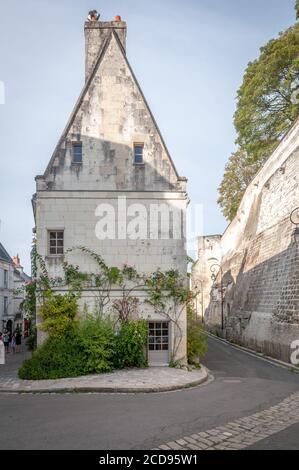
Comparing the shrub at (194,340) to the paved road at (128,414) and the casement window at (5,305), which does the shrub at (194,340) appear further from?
the casement window at (5,305)

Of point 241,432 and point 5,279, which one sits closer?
point 241,432

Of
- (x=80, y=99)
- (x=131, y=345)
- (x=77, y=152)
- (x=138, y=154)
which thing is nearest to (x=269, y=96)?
(x=138, y=154)

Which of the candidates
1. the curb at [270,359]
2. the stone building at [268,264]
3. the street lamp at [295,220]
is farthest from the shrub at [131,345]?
the street lamp at [295,220]

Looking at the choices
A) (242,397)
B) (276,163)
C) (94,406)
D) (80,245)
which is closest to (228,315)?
(276,163)

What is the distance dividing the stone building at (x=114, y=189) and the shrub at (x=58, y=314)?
573mm

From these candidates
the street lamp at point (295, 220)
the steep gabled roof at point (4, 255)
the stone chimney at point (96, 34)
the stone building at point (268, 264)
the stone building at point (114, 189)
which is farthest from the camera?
the steep gabled roof at point (4, 255)

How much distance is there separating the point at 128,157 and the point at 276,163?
1117 cm

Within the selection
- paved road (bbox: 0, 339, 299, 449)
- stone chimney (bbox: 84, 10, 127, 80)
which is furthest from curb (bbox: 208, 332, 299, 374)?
stone chimney (bbox: 84, 10, 127, 80)

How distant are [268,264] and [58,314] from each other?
1183 centimetres

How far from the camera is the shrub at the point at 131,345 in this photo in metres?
13.6

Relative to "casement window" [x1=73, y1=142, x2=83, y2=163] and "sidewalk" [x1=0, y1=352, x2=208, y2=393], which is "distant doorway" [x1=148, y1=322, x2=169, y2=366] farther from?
"casement window" [x1=73, y1=142, x2=83, y2=163]

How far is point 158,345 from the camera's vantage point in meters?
14.8

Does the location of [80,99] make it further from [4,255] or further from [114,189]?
[4,255]

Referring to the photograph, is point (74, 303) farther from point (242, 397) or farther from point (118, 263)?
point (242, 397)
